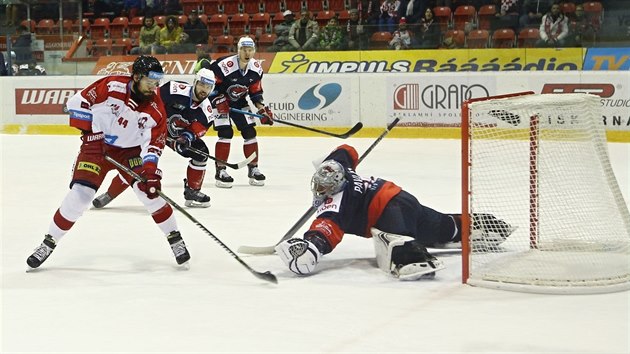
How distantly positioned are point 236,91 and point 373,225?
3678mm

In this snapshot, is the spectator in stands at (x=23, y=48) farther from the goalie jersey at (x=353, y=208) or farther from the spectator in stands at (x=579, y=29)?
the goalie jersey at (x=353, y=208)

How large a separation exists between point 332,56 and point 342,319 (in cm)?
803

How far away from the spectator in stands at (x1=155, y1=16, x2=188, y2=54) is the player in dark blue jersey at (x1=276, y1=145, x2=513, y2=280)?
25.9 feet

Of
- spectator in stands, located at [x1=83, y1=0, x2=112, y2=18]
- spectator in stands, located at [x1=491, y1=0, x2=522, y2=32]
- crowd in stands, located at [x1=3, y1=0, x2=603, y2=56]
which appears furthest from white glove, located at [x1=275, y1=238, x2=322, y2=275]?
spectator in stands, located at [x1=83, y1=0, x2=112, y2=18]

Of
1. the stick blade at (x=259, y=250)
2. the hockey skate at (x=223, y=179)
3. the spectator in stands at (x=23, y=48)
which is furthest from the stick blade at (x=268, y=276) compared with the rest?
the spectator in stands at (x=23, y=48)

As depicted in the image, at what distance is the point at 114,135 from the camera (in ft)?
16.4

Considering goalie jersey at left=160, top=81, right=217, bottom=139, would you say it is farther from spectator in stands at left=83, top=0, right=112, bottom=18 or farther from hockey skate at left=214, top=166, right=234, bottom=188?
spectator in stands at left=83, top=0, right=112, bottom=18

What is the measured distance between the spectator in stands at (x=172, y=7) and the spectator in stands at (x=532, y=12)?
17.5 ft

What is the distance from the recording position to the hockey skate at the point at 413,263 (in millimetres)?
4535

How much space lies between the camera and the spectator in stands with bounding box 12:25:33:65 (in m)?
12.7

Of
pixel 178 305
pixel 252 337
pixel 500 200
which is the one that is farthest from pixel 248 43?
pixel 252 337

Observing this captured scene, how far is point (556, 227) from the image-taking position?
4.95 m

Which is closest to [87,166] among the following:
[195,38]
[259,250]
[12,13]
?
[259,250]

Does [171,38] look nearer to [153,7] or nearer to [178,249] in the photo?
[153,7]
